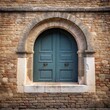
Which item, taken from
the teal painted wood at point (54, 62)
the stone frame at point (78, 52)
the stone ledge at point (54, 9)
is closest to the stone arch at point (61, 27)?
the stone frame at point (78, 52)

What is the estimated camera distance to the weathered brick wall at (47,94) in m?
5.54

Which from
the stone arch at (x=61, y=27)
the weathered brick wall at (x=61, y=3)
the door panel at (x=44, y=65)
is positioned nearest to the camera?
the stone arch at (x=61, y=27)

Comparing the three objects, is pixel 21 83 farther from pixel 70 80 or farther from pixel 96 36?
pixel 96 36

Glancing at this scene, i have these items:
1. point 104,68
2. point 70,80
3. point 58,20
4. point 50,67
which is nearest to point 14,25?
point 58,20

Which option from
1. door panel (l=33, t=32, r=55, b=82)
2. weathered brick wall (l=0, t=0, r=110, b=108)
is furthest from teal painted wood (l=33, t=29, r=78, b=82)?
weathered brick wall (l=0, t=0, r=110, b=108)

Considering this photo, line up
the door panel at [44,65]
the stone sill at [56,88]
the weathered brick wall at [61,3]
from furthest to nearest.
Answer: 1. the door panel at [44,65]
2. the weathered brick wall at [61,3]
3. the stone sill at [56,88]

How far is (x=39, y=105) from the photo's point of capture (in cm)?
554

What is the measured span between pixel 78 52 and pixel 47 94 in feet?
5.58

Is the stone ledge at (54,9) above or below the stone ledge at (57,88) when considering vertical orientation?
above

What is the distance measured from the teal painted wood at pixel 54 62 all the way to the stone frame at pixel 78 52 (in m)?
0.29

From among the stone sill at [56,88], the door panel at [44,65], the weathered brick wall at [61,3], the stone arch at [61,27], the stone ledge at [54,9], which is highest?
the weathered brick wall at [61,3]

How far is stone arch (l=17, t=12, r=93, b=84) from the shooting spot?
561 centimetres

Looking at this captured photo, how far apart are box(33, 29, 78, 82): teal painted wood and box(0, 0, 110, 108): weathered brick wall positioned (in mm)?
668

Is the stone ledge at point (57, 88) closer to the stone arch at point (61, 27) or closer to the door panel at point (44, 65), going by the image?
the stone arch at point (61, 27)
